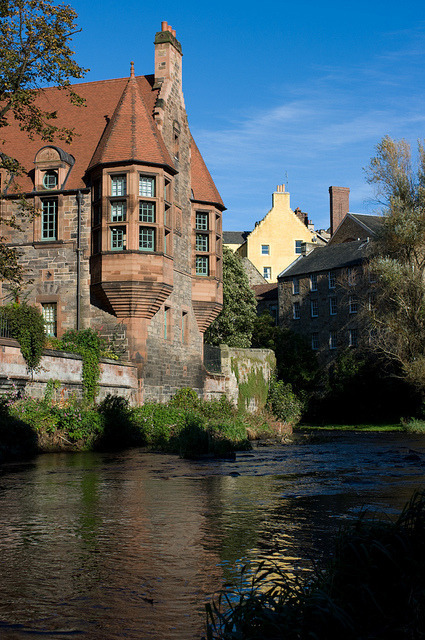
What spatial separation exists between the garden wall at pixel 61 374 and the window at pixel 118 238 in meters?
4.56

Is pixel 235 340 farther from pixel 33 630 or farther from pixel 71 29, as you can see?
pixel 33 630

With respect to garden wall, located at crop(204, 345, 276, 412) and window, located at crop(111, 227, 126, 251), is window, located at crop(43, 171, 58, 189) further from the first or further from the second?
garden wall, located at crop(204, 345, 276, 412)

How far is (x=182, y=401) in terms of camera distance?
30.7 meters

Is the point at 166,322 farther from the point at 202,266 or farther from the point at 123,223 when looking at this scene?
the point at 123,223

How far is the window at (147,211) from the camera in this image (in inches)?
1145

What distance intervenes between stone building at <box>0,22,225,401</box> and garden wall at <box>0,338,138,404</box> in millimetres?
1295

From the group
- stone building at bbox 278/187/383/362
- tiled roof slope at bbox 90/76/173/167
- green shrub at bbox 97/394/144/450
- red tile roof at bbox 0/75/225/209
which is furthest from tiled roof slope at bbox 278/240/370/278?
green shrub at bbox 97/394/144/450

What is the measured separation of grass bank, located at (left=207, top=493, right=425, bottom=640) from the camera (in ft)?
12.2

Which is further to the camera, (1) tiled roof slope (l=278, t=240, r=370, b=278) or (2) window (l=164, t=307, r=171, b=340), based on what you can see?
(1) tiled roof slope (l=278, t=240, r=370, b=278)

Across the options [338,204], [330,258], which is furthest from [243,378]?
[338,204]

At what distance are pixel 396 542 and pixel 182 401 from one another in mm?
25990

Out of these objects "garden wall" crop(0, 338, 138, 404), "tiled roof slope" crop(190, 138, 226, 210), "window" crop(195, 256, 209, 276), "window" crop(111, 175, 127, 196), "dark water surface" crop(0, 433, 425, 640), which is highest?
"tiled roof slope" crop(190, 138, 226, 210)

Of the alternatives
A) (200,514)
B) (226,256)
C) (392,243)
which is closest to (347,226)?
(226,256)

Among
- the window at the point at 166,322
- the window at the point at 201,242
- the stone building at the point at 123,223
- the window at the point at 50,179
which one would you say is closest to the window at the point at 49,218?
the stone building at the point at 123,223
